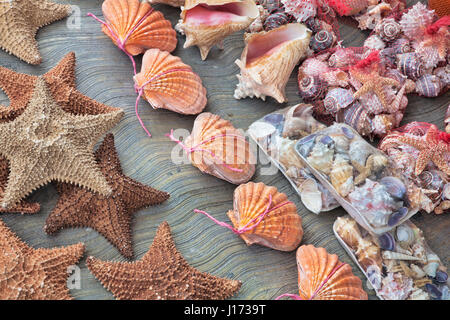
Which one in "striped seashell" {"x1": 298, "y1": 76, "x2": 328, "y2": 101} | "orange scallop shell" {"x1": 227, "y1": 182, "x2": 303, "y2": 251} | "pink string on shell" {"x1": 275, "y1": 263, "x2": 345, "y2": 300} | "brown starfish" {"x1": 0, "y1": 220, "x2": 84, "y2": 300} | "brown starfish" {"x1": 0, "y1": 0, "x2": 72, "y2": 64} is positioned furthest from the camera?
"striped seashell" {"x1": 298, "y1": 76, "x2": 328, "y2": 101}

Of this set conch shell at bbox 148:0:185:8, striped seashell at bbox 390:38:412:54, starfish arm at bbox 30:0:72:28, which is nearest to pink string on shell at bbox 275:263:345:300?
striped seashell at bbox 390:38:412:54

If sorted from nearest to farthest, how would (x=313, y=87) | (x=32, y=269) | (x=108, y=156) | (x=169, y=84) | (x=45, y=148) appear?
(x=32, y=269), (x=45, y=148), (x=108, y=156), (x=169, y=84), (x=313, y=87)

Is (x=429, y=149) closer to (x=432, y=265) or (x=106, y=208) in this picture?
(x=432, y=265)

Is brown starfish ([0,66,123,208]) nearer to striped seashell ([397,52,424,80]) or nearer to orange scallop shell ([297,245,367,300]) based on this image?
orange scallop shell ([297,245,367,300])

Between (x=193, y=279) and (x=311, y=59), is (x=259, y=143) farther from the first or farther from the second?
(x=193, y=279)

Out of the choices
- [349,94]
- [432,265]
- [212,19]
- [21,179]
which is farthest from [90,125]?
[432,265]

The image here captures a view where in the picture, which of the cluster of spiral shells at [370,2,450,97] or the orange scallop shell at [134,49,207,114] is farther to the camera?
the cluster of spiral shells at [370,2,450,97]

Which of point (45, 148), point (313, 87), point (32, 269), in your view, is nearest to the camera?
point (32, 269)
